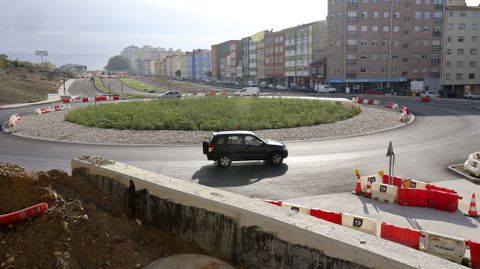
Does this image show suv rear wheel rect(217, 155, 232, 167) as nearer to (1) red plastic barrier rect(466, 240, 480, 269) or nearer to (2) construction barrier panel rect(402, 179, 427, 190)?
(2) construction barrier panel rect(402, 179, 427, 190)

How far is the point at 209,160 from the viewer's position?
61.3 feet

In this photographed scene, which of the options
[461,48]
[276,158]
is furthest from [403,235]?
[461,48]

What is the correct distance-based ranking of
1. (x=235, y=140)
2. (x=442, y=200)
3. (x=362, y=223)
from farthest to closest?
(x=235, y=140) < (x=442, y=200) < (x=362, y=223)

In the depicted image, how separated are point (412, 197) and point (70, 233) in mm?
10848

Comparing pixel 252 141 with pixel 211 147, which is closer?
pixel 211 147

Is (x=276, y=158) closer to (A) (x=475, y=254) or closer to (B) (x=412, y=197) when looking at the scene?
(B) (x=412, y=197)

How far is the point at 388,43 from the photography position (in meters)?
87.4

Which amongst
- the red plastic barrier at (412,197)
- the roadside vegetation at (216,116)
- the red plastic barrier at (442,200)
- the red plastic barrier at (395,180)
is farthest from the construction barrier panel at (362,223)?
the roadside vegetation at (216,116)

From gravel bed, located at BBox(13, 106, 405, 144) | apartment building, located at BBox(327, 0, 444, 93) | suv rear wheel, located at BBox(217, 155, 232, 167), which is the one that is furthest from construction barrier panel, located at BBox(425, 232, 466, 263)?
apartment building, located at BBox(327, 0, 444, 93)

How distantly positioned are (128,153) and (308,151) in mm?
9271

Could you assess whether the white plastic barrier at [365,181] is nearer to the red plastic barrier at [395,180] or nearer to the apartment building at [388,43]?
the red plastic barrier at [395,180]

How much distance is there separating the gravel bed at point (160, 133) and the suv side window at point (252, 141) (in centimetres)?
657

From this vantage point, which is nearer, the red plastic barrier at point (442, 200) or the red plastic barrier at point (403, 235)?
the red plastic barrier at point (403, 235)

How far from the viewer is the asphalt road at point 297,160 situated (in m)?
15.5
